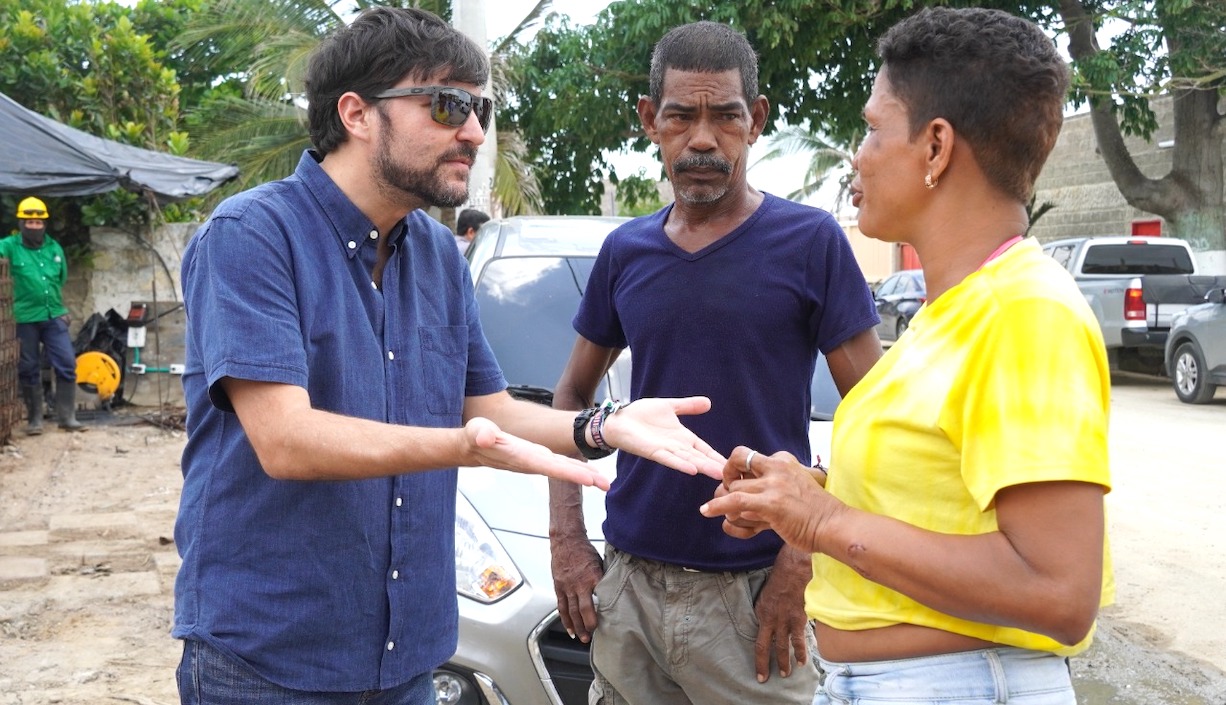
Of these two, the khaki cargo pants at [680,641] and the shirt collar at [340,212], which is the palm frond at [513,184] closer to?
the khaki cargo pants at [680,641]

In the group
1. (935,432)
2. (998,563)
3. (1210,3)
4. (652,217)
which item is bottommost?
(998,563)

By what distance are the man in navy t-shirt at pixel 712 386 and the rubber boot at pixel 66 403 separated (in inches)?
415

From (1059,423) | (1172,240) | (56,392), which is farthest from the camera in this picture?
(1172,240)

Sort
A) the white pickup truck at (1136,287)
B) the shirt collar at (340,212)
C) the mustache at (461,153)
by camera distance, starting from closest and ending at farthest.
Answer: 1. the shirt collar at (340,212)
2. the mustache at (461,153)
3. the white pickup truck at (1136,287)

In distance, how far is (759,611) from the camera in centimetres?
277

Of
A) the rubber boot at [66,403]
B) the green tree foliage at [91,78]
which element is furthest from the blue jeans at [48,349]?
the green tree foliage at [91,78]

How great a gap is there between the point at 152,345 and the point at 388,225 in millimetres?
12157

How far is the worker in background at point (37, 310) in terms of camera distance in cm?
1145

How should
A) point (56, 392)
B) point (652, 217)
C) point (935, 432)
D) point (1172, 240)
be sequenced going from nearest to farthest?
point (935, 432), point (652, 217), point (56, 392), point (1172, 240)

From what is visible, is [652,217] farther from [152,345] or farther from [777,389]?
[152,345]

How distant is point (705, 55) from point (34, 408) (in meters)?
10.8

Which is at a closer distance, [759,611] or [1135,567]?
[759,611]

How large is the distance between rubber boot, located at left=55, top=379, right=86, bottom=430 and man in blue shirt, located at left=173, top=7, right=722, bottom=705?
423 inches

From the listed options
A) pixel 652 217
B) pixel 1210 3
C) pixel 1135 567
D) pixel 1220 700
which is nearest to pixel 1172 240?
pixel 1210 3
